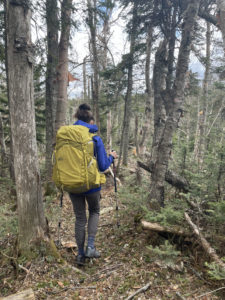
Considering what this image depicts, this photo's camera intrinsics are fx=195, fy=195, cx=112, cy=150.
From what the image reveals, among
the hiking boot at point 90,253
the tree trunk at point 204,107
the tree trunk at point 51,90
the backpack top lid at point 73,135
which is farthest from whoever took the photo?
the tree trunk at point 51,90

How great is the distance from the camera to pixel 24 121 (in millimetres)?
2916

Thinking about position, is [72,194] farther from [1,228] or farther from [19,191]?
[1,228]

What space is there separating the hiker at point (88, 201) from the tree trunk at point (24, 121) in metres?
0.57

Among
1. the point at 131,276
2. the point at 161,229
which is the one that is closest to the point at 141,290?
the point at 131,276

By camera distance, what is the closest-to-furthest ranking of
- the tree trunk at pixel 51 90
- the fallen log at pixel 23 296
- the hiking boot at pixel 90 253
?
the fallen log at pixel 23 296 → the hiking boot at pixel 90 253 → the tree trunk at pixel 51 90

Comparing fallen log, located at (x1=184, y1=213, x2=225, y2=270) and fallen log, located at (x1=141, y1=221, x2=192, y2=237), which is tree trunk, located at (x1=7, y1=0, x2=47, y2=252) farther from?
fallen log, located at (x1=184, y1=213, x2=225, y2=270)

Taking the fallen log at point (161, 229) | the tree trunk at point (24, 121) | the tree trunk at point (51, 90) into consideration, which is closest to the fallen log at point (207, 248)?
the fallen log at point (161, 229)

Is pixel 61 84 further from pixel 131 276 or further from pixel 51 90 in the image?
pixel 131 276

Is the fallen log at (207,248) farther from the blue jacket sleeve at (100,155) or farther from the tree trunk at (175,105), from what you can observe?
the blue jacket sleeve at (100,155)

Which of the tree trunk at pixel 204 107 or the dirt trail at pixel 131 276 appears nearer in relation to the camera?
the dirt trail at pixel 131 276

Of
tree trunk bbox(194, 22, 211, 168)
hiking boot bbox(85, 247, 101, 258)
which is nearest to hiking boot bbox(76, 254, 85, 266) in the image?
hiking boot bbox(85, 247, 101, 258)

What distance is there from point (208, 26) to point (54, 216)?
13662 mm

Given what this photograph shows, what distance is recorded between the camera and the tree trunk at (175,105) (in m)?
3.82

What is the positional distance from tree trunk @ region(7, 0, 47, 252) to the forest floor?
0.40 meters
